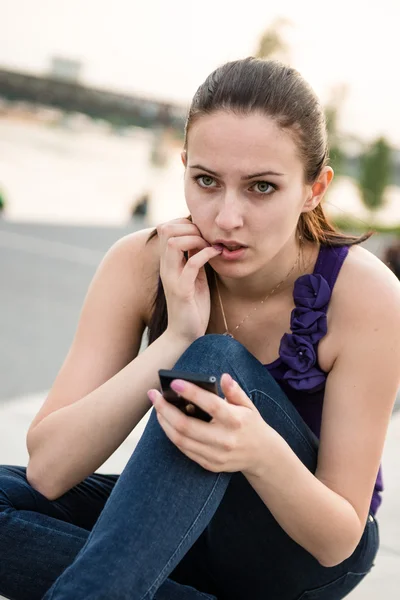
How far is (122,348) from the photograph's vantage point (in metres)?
1.98

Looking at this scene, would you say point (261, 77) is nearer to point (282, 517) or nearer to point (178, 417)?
point (178, 417)

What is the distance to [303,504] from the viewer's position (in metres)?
1.47

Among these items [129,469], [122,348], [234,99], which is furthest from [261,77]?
[129,469]

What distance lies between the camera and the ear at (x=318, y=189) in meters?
1.83

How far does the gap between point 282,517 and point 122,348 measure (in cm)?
67

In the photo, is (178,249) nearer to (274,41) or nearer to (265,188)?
(265,188)

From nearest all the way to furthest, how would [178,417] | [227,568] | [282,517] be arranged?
[178,417], [282,517], [227,568]

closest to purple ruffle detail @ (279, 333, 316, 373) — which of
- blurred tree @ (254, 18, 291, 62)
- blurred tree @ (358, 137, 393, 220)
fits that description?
blurred tree @ (254, 18, 291, 62)

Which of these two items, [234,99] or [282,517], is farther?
[234,99]

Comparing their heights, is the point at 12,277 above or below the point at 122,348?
below

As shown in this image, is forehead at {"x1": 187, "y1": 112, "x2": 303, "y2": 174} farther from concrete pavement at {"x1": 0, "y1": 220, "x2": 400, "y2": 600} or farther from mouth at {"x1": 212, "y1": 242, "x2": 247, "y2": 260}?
concrete pavement at {"x1": 0, "y1": 220, "x2": 400, "y2": 600}

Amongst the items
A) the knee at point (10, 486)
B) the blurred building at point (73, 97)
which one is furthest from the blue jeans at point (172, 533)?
the blurred building at point (73, 97)

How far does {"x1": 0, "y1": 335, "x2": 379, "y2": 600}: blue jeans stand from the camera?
136cm

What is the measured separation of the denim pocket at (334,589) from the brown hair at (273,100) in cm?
94
